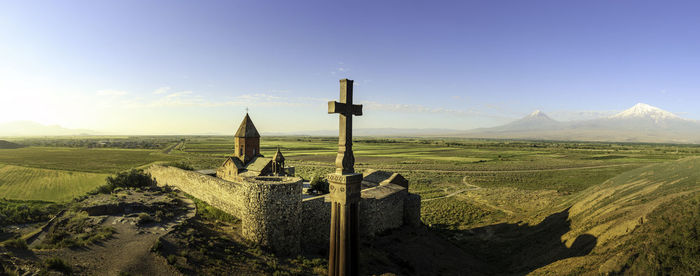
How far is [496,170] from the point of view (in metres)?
51.2

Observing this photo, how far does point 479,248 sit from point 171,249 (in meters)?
17.0

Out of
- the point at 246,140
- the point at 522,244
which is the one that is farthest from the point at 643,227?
the point at 246,140

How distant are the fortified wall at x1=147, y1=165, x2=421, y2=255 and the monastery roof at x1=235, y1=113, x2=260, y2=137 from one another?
8910 millimetres

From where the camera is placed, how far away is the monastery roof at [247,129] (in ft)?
92.8

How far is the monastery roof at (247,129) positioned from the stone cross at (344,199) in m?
24.3

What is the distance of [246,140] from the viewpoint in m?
28.2

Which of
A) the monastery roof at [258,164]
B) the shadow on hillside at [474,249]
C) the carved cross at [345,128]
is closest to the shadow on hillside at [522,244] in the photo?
the shadow on hillside at [474,249]

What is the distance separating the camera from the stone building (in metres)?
26.4

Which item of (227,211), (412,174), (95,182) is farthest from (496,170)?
(95,182)

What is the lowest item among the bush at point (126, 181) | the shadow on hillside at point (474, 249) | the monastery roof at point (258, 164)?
the shadow on hillside at point (474, 249)

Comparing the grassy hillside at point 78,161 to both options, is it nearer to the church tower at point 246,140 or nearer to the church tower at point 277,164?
the church tower at point 246,140

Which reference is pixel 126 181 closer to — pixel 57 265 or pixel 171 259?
pixel 57 265

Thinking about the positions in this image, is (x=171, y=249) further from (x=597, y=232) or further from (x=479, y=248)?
(x=597, y=232)

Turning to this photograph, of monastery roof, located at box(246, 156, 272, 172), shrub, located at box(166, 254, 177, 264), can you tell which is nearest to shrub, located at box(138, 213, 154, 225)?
shrub, located at box(166, 254, 177, 264)
